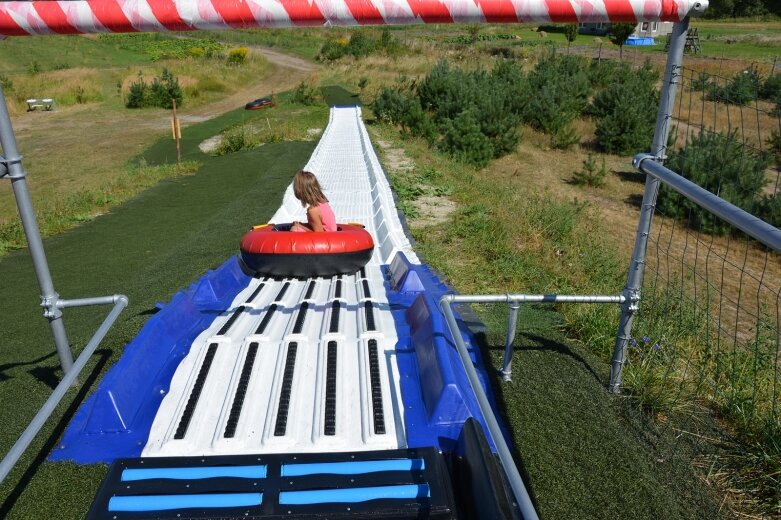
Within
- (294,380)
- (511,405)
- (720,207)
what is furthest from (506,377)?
(720,207)

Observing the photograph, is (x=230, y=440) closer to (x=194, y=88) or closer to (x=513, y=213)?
(x=513, y=213)

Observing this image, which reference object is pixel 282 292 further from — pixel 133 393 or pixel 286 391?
pixel 133 393

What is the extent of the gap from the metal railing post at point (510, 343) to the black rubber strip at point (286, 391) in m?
1.28

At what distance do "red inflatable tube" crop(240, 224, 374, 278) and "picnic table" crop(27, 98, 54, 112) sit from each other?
3259cm

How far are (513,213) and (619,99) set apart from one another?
1350 cm

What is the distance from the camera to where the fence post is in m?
2.84

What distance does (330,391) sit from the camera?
337 centimetres

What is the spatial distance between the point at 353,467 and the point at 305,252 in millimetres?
2790

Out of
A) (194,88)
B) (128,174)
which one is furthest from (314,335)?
(194,88)

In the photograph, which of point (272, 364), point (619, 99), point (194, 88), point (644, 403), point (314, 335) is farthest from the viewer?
point (194, 88)

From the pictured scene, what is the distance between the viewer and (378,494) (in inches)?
100

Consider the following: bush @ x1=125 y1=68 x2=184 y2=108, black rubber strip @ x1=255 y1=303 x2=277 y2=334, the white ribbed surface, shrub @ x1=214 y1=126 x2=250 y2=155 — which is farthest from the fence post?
bush @ x1=125 y1=68 x2=184 y2=108

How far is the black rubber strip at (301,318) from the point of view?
4.11m

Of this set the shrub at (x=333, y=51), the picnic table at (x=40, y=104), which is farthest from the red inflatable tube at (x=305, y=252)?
the shrub at (x=333, y=51)
